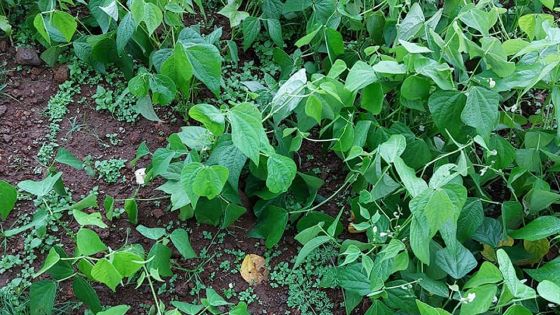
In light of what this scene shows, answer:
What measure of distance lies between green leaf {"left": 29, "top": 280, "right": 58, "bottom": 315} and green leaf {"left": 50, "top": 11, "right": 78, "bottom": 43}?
760mm

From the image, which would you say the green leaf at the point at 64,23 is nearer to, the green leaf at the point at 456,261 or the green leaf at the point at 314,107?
the green leaf at the point at 314,107

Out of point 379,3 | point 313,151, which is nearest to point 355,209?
point 313,151

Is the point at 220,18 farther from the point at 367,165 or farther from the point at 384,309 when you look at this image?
the point at 384,309

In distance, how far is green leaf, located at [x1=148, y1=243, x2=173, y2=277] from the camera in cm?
170

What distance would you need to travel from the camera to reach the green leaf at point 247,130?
5.02ft

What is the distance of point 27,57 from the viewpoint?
212cm

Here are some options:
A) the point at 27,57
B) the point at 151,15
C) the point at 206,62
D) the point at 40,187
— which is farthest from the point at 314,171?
the point at 27,57

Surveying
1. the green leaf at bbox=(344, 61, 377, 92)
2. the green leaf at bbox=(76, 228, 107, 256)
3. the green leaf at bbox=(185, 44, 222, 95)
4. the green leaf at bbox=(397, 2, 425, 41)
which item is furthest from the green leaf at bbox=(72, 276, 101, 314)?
the green leaf at bbox=(397, 2, 425, 41)

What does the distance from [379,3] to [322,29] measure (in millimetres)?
308

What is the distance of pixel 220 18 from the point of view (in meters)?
2.32

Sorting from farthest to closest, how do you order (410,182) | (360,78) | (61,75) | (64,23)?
(61,75), (64,23), (360,78), (410,182)

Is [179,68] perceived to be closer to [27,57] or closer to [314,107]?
[314,107]

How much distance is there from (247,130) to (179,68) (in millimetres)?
384

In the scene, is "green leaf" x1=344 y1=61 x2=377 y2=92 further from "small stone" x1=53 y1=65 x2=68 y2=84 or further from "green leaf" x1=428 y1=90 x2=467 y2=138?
"small stone" x1=53 y1=65 x2=68 y2=84
